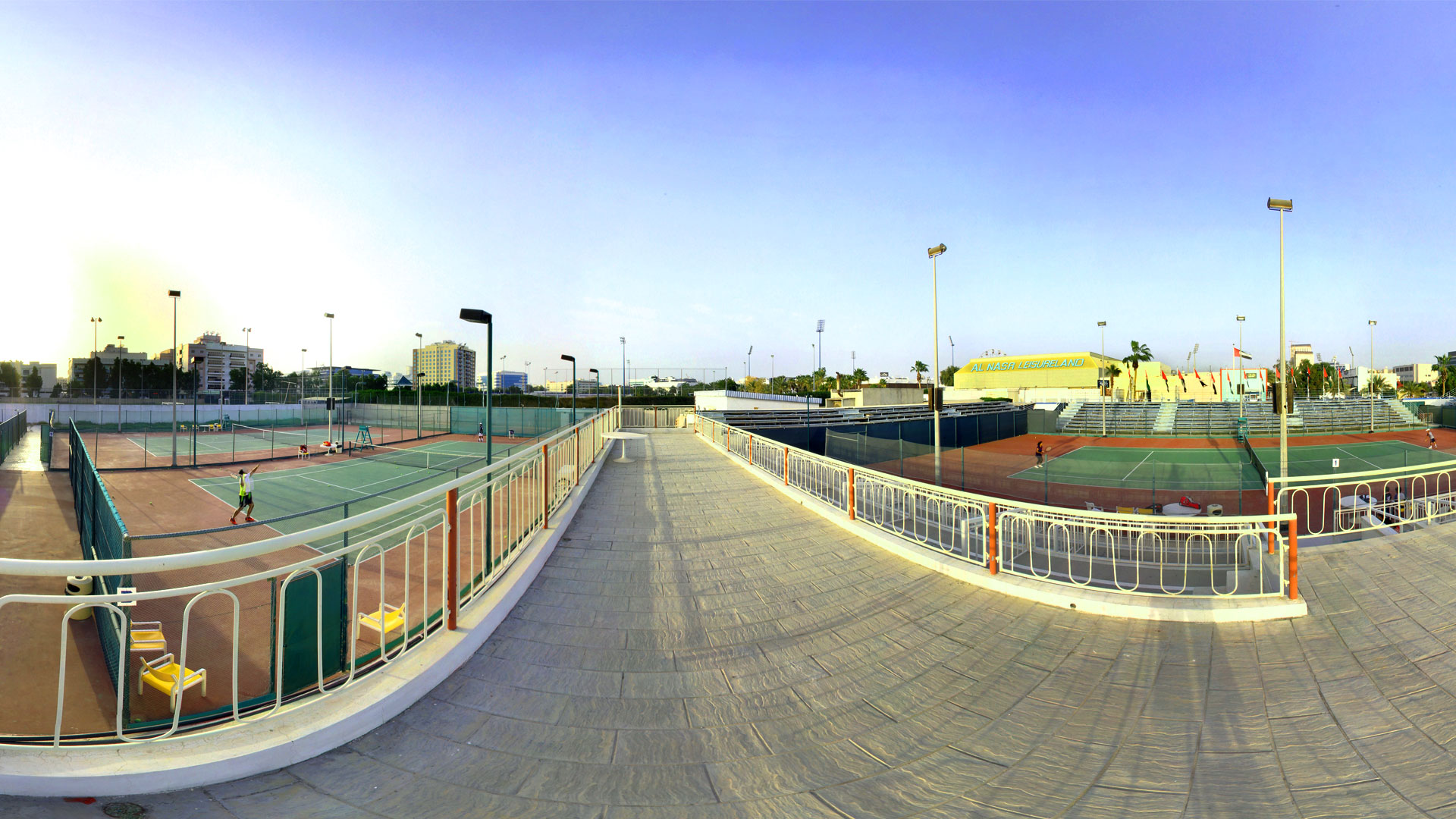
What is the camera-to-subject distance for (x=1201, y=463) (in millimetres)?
24547

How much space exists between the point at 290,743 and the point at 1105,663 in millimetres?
5623

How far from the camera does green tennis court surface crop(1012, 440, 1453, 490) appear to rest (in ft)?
65.9

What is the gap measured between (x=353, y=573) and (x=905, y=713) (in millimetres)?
4372

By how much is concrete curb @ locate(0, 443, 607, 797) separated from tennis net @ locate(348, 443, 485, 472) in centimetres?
2290

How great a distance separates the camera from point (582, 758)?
3.31 metres

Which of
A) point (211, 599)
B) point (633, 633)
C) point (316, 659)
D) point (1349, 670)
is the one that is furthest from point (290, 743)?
point (211, 599)

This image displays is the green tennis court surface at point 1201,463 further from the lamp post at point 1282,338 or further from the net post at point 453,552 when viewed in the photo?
the net post at point 453,552

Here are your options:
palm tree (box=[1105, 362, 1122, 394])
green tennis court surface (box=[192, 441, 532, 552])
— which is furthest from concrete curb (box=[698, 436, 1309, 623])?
palm tree (box=[1105, 362, 1122, 394])

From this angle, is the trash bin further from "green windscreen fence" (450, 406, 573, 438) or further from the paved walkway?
"green windscreen fence" (450, 406, 573, 438)

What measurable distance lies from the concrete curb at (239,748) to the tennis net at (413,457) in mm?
22901

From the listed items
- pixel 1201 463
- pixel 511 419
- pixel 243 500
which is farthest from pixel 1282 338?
pixel 511 419

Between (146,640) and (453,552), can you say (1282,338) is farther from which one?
(146,640)

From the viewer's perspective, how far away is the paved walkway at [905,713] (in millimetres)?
3035

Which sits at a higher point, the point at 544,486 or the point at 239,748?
the point at 544,486
